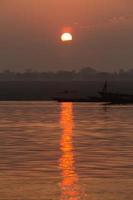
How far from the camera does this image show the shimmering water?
74.8ft

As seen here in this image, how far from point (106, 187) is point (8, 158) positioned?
24.8 feet

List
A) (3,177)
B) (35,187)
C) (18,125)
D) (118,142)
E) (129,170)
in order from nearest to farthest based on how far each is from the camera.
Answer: (35,187) → (3,177) → (129,170) → (118,142) → (18,125)

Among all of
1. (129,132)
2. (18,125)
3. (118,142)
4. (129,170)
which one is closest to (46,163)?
(129,170)

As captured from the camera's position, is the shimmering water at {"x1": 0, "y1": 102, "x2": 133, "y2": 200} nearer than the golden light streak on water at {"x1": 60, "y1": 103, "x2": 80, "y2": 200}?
No

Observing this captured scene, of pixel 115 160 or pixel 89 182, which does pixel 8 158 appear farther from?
pixel 89 182

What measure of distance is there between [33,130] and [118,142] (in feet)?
30.9

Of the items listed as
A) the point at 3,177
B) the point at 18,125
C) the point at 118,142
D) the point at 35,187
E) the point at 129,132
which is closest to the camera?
the point at 35,187

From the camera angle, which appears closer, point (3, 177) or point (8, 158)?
point (3, 177)

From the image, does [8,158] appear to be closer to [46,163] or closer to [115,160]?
[46,163]

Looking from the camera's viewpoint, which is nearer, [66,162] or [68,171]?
[68,171]

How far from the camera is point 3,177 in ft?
82.8

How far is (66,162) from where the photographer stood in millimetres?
29250

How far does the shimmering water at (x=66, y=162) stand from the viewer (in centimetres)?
2281

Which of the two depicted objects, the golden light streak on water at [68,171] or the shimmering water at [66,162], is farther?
the shimmering water at [66,162]
